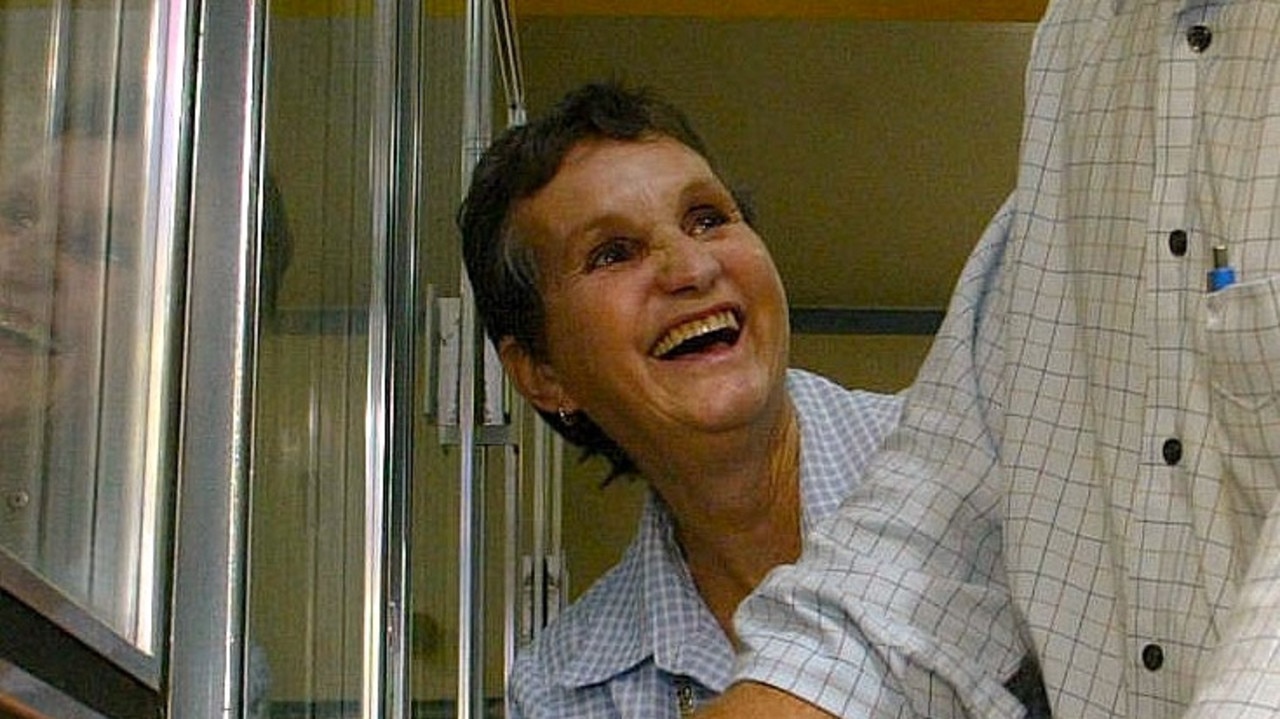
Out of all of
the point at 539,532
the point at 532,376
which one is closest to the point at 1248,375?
the point at 532,376

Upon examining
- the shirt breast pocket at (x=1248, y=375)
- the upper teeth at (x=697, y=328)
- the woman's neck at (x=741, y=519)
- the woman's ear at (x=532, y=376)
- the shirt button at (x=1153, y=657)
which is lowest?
the shirt button at (x=1153, y=657)

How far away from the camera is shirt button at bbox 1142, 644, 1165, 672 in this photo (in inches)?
41.3

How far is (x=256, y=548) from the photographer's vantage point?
1.21 meters

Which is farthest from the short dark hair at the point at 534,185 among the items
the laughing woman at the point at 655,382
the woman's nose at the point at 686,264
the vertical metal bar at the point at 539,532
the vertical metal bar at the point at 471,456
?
the vertical metal bar at the point at 539,532

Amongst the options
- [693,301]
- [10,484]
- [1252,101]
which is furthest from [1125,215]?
[693,301]

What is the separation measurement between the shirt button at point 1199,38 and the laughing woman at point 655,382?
0.68 meters

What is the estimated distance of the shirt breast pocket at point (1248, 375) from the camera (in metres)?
0.99

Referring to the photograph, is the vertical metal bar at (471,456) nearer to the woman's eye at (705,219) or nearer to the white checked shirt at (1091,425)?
the woman's eye at (705,219)

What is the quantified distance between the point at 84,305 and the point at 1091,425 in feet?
1.72

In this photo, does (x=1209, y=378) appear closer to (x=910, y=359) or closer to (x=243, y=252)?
(x=243, y=252)

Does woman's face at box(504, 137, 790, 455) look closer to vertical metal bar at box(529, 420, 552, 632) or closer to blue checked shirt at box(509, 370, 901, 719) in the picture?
blue checked shirt at box(509, 370, 901, 719)

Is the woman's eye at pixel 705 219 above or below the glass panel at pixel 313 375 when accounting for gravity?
above

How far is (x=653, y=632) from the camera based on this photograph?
5.59ft

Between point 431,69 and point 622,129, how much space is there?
31cm
